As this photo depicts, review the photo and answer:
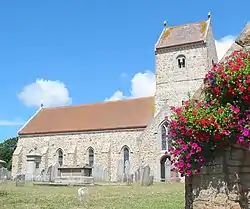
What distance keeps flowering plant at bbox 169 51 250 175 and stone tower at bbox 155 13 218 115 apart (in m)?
29.1

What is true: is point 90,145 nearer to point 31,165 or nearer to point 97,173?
point 97,173

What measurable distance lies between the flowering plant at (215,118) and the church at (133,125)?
26442 millimetres

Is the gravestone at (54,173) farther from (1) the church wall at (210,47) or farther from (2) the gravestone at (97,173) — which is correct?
(1) the church wall at (210,47)

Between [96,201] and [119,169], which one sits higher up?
[119,169]

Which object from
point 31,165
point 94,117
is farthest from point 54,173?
point 94,117

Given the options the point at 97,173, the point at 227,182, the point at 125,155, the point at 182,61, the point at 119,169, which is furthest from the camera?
the point at 182,61

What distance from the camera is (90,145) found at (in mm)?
36031

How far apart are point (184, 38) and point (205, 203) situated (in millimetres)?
32553

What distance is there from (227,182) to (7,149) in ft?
211

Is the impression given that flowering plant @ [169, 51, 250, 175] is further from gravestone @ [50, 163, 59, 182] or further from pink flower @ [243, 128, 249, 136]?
gravestone @ [50, 163, 59, 182]

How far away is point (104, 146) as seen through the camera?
34906mm

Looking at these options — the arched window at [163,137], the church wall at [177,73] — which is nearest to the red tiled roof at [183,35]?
the church wall at [177,73]

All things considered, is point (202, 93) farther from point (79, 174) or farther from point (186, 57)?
point (186, 57)

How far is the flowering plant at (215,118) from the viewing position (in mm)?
4660
